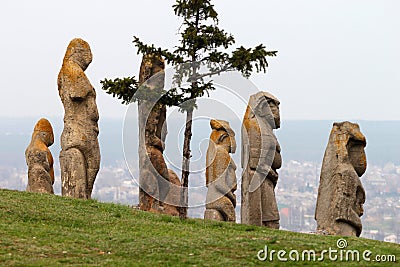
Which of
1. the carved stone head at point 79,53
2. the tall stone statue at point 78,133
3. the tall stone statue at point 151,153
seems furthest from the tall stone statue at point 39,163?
the tall stone statue at point 151,153

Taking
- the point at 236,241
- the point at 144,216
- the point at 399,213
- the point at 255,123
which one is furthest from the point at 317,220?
the point at 399,213

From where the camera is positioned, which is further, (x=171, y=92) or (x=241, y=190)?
(x=241, y=190)

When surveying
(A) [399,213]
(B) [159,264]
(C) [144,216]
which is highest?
(A) [399,213]

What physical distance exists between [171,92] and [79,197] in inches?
261

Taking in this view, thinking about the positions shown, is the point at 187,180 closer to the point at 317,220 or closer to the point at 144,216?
the point at 144,216

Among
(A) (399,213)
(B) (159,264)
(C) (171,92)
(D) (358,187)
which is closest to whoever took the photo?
(B) (159,264)

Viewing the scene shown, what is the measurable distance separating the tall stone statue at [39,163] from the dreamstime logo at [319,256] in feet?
43.0

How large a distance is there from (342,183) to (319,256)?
25.6 ft

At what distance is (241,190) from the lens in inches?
1037

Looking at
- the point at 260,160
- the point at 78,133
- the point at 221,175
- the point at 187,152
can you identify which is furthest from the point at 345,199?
the point at 78,133

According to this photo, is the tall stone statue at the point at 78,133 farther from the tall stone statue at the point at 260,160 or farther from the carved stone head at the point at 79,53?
the tall stone statue at the point at 260,160

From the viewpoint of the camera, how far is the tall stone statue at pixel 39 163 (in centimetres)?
2828

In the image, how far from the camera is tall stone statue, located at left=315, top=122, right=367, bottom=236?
24.2 m

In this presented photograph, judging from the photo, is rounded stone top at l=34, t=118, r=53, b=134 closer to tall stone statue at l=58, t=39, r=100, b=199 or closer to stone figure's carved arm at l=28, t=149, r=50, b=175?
stone figure's carved arm at l=28, t=149, r=50, b=175
